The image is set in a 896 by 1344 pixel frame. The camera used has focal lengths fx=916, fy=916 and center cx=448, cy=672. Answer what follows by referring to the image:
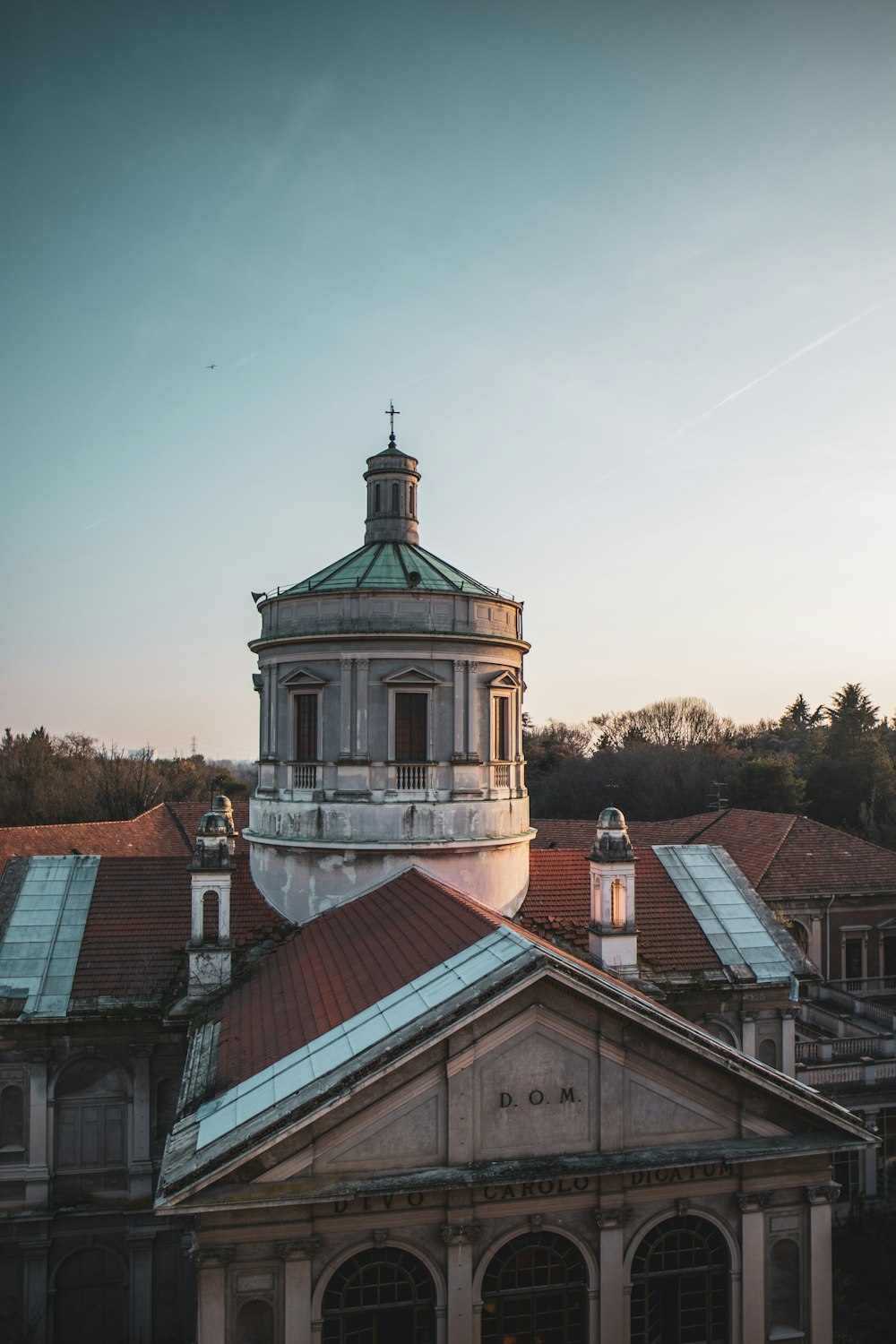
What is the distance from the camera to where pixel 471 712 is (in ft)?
66.7

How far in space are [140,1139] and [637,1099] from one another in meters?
10.0

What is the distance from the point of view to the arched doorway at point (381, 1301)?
11.5 meters

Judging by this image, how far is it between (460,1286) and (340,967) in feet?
16.7

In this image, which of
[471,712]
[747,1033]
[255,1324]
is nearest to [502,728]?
[471,712]

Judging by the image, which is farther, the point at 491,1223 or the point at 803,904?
the point at 803,904

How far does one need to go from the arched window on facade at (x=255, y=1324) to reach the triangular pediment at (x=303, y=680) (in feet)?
38.3

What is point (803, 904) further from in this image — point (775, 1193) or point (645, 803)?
point (645, 803)

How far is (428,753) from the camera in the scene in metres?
20.0

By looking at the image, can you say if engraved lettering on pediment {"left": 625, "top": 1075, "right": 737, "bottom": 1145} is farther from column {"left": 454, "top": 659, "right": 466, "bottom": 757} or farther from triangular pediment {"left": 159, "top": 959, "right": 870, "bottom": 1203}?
column {"left": 454, "top": 659, "right": 466, "bottom": 757}

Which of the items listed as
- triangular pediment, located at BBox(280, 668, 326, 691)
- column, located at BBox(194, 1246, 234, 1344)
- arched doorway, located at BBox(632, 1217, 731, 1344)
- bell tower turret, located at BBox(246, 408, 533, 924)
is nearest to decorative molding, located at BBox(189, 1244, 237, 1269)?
column, located at BBox(194, 1246, 234, 1344)

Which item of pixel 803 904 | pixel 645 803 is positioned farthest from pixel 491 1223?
pixel 645 803

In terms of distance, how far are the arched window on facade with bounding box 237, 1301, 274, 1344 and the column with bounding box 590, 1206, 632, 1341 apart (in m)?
4.21

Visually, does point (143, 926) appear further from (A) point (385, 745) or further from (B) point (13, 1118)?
(A) point (385, 745)

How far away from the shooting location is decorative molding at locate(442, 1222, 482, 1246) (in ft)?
38.1
